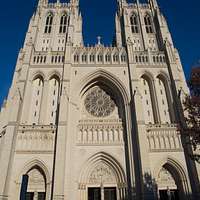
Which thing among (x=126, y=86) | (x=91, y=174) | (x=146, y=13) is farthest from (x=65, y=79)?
(x=146, y=13)

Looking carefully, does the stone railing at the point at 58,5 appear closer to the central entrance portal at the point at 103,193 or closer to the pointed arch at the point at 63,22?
the pointed arch at the point at 63,22

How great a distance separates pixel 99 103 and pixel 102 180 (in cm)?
886

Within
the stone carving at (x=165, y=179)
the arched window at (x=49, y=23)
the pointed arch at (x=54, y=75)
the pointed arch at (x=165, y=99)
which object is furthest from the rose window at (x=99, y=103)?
the arched window at (x=49, y=23)

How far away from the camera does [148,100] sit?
23.5 meters

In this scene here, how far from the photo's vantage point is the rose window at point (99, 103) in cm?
2309

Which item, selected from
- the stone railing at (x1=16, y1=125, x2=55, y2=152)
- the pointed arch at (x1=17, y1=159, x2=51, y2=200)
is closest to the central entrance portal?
the pointed arch at (x1=17, y1=159, x2=51, y2=200)

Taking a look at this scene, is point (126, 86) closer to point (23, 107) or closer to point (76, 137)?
point (76, 137)

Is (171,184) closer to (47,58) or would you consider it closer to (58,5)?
(47,58)

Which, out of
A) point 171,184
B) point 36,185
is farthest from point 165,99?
point 36,185

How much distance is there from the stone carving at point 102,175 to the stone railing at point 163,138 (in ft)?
15.8

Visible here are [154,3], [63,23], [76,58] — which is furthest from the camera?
[154,3]

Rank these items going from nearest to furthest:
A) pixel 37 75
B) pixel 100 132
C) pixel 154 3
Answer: pixel 100 132
pixel 37 75
pixel 154 3

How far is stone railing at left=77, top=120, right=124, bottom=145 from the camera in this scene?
20.5m

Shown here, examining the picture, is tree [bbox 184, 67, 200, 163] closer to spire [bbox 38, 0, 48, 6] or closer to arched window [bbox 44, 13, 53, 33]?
arched window [bbox 44, 13, 53, 33]
